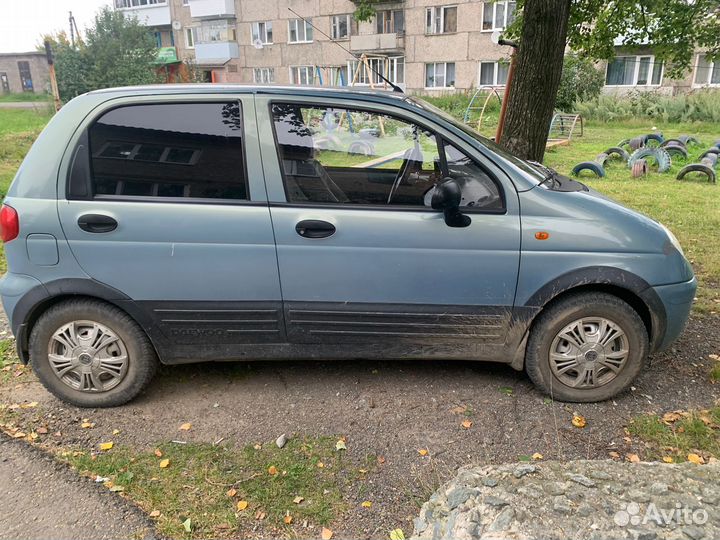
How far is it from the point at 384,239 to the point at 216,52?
44266 mm

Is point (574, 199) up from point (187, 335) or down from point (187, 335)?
up

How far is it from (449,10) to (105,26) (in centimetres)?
2393

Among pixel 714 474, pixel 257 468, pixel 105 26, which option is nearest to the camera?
pixel 714 474

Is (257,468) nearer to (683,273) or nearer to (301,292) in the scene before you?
(301,292)

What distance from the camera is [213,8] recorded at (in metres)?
41.8

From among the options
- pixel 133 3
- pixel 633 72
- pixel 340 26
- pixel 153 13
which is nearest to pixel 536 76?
pixel 633 72

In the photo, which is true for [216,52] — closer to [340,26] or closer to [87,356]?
[340,26]

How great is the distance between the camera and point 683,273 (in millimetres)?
3525

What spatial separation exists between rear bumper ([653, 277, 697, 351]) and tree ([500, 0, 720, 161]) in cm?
253

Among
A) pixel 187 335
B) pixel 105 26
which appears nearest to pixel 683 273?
pixel 187 335

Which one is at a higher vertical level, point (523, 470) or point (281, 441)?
point (523, 470)

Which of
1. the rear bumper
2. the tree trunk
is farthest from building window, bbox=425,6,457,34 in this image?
the rear bumper

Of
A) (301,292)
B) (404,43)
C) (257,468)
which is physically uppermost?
(404,43)

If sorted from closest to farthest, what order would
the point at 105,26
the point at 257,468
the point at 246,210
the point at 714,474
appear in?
the point at 714,474 → the point at 257,468 → the point at 246,210 → the point at 105,26
